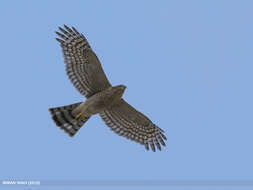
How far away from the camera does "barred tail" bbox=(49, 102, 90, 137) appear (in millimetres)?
18047

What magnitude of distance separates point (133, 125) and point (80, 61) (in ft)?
8.65

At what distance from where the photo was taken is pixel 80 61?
59.4 ft

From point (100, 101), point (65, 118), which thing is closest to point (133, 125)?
point (100, 101)

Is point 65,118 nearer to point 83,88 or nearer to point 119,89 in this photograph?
point 83,88

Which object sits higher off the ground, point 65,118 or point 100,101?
point 100,101

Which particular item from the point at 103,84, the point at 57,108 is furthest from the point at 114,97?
the point at 57,108

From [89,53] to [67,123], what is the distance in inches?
87.5

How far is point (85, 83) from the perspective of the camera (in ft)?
59.8

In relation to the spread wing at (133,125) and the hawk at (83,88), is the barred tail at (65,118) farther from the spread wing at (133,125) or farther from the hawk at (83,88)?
the spread wing at (133,125)

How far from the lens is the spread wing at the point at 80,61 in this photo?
709 inches

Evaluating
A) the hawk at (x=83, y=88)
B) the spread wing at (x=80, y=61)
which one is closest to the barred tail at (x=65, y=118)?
the hawk at (x=83, y=88)

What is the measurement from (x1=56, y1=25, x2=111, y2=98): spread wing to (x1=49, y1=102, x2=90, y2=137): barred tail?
69 cm

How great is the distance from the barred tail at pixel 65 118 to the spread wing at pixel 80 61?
2.25ft

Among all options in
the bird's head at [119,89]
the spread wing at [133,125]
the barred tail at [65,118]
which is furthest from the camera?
the spread wing at [133,125]
